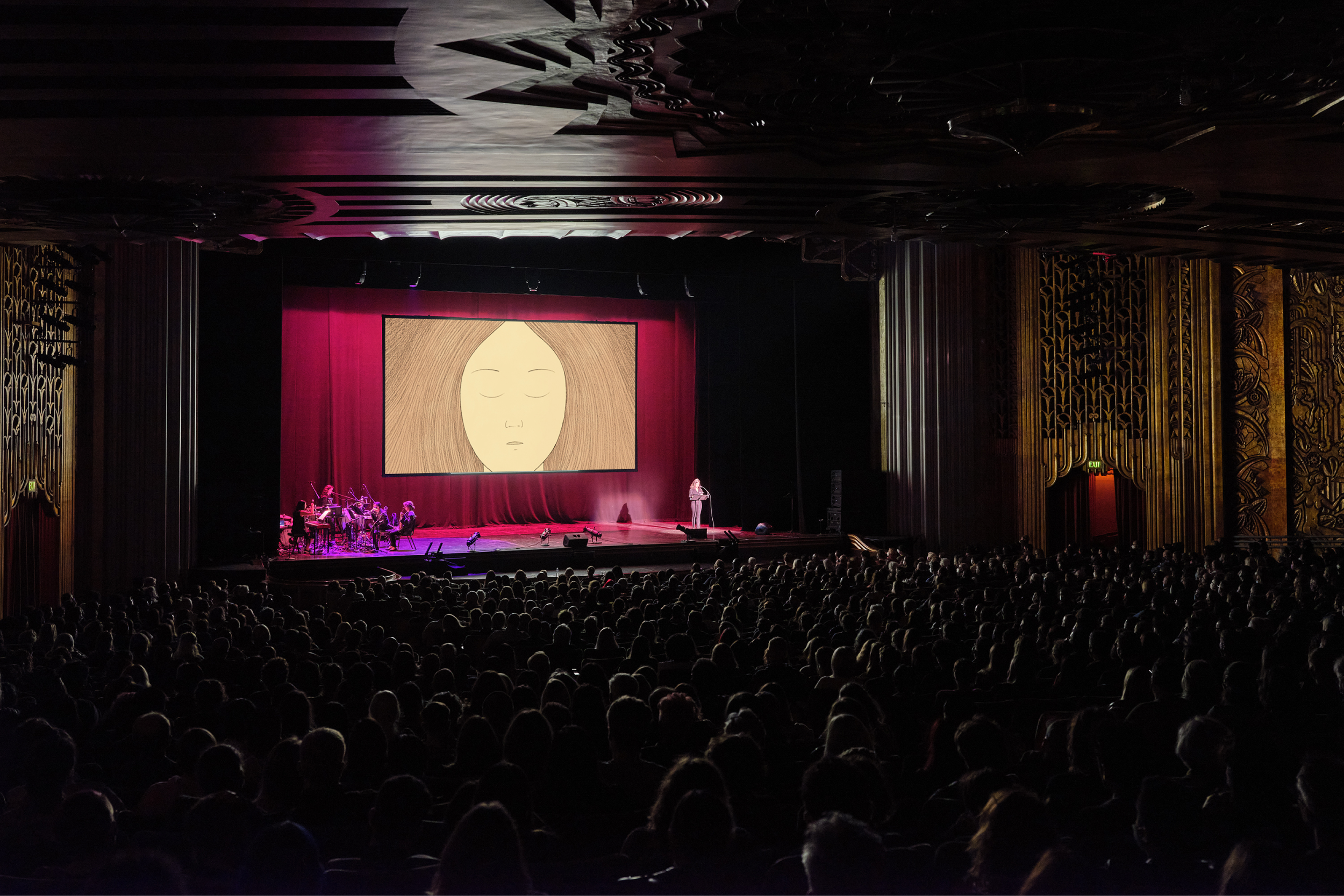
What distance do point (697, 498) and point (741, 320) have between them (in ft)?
14.9

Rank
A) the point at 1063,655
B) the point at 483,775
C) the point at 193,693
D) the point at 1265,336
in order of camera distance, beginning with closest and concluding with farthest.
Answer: the point at 483,775
the point at 193,693
the point at 1063,655
the point at 1265,336

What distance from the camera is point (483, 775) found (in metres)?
3.85

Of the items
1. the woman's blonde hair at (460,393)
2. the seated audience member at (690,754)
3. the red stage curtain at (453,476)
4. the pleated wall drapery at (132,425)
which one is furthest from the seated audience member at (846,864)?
the woman's blonde hair at (460,393)

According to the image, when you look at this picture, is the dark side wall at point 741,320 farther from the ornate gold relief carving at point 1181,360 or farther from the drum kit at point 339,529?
the ornate gold relief carving at point 1181,360

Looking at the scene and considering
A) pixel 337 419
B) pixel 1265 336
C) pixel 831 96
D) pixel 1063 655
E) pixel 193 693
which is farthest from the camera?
pixel 337 419

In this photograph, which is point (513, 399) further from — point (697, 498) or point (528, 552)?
point (528, 552)

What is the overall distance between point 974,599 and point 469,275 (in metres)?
15.9

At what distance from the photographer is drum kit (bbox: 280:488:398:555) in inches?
775

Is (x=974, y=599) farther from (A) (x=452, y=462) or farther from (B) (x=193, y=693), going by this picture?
(A) (x=452, y=462)

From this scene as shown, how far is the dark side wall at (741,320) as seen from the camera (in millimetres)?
22641

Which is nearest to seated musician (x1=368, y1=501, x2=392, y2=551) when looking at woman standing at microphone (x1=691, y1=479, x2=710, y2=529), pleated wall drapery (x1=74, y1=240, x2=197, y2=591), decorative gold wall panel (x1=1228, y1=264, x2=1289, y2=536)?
pleated wall drapery (x1=74, y1=240, x2=197, y2=591)

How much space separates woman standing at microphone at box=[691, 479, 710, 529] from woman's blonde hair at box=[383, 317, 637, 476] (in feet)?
7.31

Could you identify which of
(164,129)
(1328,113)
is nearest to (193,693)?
(164,129)

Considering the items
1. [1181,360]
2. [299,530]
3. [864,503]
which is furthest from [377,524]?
[1181,360]
